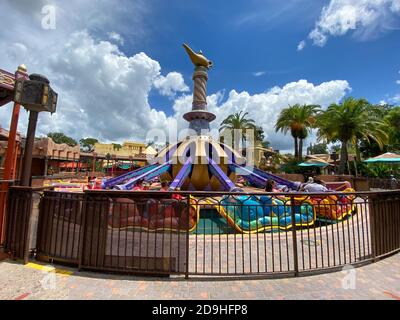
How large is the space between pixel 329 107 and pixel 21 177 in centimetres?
2560

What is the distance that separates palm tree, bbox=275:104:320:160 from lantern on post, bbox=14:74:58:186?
95.0 feet

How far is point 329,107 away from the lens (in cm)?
2269

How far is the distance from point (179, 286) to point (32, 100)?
13.8 ft

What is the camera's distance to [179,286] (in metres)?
3.34

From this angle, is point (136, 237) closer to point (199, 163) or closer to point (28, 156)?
point (28, 156)

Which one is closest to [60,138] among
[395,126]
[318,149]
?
[395,126]

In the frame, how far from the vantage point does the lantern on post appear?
4090mm

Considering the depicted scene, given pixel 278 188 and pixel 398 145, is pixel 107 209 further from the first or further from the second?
pixel 398 145

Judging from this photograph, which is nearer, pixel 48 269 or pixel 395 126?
pixel 48 269

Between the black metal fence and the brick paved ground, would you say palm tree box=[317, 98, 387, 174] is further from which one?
the brick paved ground
